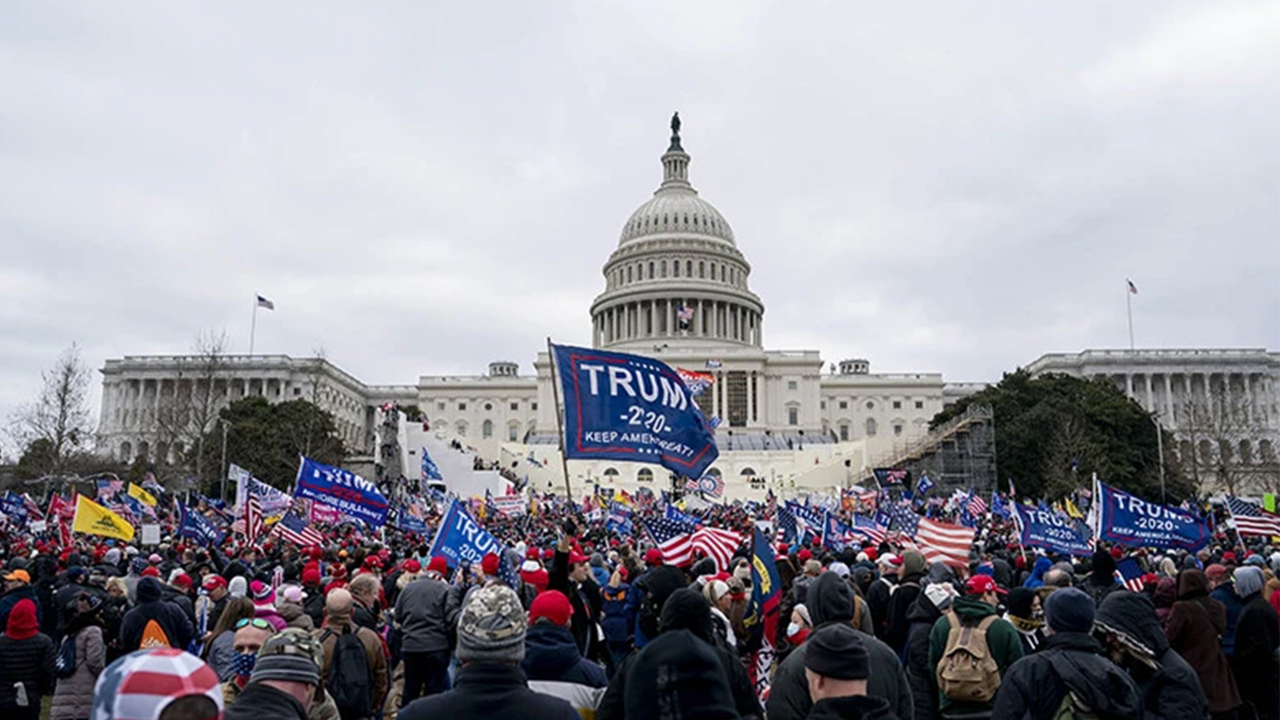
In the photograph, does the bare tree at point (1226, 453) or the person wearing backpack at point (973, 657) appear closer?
the person wearing backpack at point (973, 657)

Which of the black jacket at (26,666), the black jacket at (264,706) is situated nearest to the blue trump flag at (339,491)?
the black jacket at (26,666)

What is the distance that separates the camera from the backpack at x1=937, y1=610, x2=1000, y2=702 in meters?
5.54

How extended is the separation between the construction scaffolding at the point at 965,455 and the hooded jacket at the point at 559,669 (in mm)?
50658

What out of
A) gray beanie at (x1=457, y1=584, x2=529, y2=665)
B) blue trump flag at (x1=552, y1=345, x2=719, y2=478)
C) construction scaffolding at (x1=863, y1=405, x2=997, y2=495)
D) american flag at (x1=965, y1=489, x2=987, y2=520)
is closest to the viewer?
gray beanie at (x1=457, y1=584, x2=529, y2=665)

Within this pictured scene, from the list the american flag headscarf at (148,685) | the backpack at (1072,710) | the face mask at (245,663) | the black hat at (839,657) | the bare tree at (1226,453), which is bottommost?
the backpack at (1072,710)

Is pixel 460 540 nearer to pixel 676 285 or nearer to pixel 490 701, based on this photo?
pixel 490 701

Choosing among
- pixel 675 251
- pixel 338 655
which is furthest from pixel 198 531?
pixel 675 251

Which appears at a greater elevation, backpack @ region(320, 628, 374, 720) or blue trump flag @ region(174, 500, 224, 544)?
blue trump flag @ region(174, 500, 224, 544)

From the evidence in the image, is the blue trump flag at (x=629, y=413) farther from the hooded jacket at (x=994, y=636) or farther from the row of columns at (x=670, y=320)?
the row of columns at (x=670, y=320)

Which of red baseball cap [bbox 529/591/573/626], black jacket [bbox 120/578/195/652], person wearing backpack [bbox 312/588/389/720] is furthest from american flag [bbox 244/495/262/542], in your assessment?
red baseball cap [bbox 529/591/573/626]

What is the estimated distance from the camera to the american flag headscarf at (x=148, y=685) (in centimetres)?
225

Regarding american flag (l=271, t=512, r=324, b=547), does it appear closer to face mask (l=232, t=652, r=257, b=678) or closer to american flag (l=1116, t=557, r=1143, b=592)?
face mask (l=232, t=652, r=257, b=678)

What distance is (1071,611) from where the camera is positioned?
4625mm

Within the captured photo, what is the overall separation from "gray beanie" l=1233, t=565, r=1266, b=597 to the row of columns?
92.9 metres
